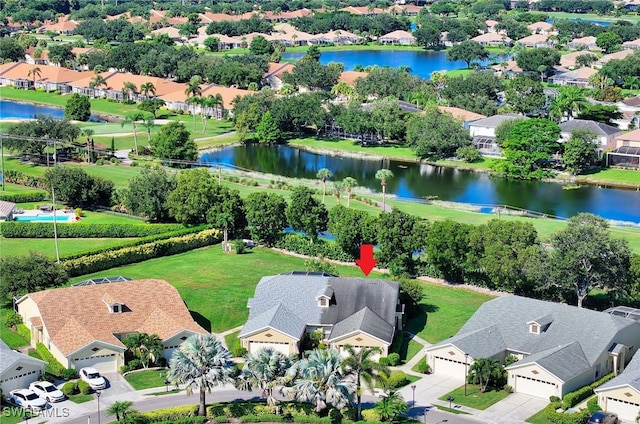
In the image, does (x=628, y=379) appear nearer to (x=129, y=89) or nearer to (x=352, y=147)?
(x=352, y=147)

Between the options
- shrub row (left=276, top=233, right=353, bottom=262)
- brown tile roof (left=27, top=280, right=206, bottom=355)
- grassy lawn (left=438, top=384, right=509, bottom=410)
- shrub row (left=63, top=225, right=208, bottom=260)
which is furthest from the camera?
shrub row (left=276, top=233, right=353, bottom=262)

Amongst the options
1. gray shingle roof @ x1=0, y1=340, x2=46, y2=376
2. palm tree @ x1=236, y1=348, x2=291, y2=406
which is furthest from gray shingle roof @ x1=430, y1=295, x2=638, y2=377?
gray shingle roof @ x1=0, y1=340, x2=46, y2=376

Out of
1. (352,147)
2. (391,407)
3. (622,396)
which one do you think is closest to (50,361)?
(391,407)

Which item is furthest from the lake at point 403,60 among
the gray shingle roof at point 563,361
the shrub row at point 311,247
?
the gray shingle roof at point 563,361

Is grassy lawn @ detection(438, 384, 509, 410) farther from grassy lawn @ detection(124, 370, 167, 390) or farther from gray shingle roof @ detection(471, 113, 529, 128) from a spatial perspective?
gray shingle roof @ detection(471, 113, 529, 128)

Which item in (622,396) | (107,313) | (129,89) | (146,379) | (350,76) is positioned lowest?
(146,379)

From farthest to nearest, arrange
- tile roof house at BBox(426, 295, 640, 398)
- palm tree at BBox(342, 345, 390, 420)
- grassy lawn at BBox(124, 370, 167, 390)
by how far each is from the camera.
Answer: grassy lawn at BBox(124, 370, 167, 390) < tile roof house at BBox(426, 295, 640, 398) < palm tree at BBox(342, 345, 390, 420)
